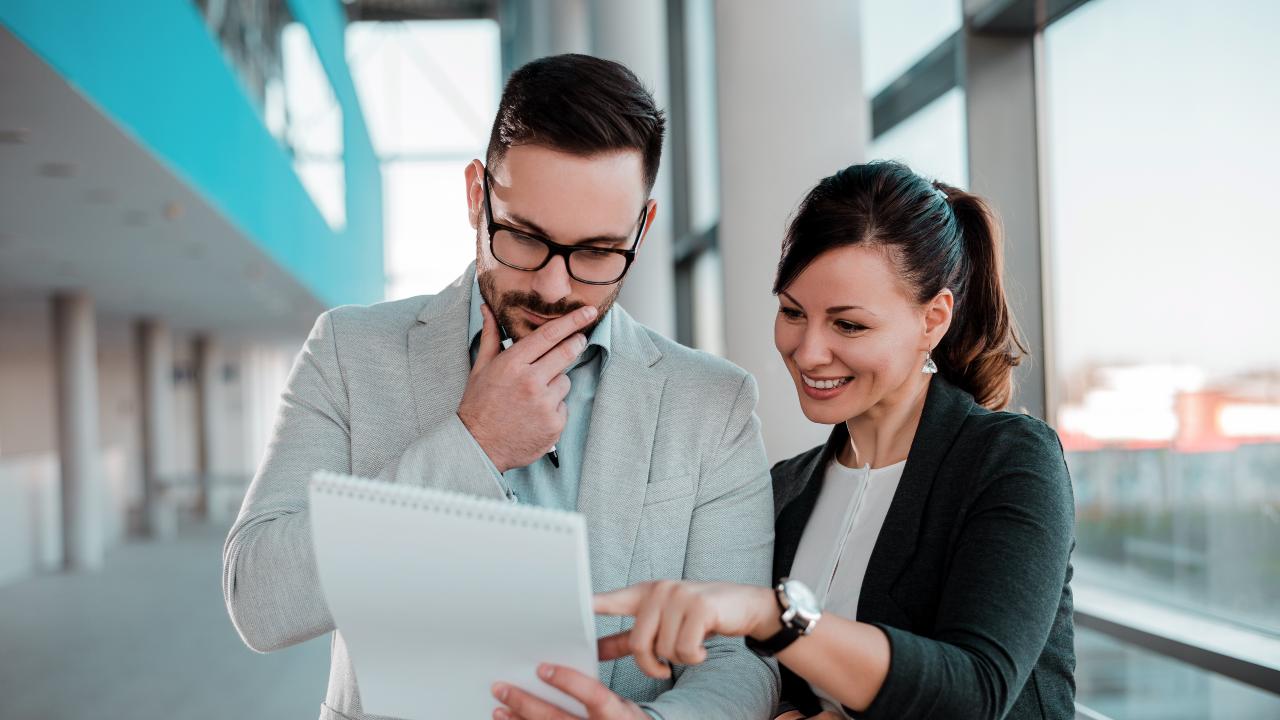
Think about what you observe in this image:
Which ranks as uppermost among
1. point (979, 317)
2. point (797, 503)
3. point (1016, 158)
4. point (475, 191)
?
point (1016, 158)

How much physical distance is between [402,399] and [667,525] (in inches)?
18.2

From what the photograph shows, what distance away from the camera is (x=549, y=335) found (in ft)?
4.58

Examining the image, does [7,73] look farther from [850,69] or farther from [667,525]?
[667,525]

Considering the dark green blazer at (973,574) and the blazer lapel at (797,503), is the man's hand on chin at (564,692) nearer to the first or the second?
the dark green blazer at (973,574)

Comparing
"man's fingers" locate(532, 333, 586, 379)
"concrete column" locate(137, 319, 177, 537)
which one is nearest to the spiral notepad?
"man's fingers" locate(532, 333, 586, 379)

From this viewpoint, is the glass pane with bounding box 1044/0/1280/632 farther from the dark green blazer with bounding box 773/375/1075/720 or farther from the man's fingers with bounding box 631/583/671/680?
the man's fingers with bounding box 631/583/671/680

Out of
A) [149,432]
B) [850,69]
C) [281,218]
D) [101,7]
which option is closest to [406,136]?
[149,432]

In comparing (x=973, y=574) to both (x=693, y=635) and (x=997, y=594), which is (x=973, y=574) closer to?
(x=997, y=594)

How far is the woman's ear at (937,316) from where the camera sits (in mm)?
1699

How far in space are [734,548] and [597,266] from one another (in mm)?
489

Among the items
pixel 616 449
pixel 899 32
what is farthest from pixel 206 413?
pixel 616 449

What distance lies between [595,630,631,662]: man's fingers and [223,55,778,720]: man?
120 mm

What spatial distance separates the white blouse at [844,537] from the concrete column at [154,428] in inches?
522

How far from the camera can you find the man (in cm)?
133
